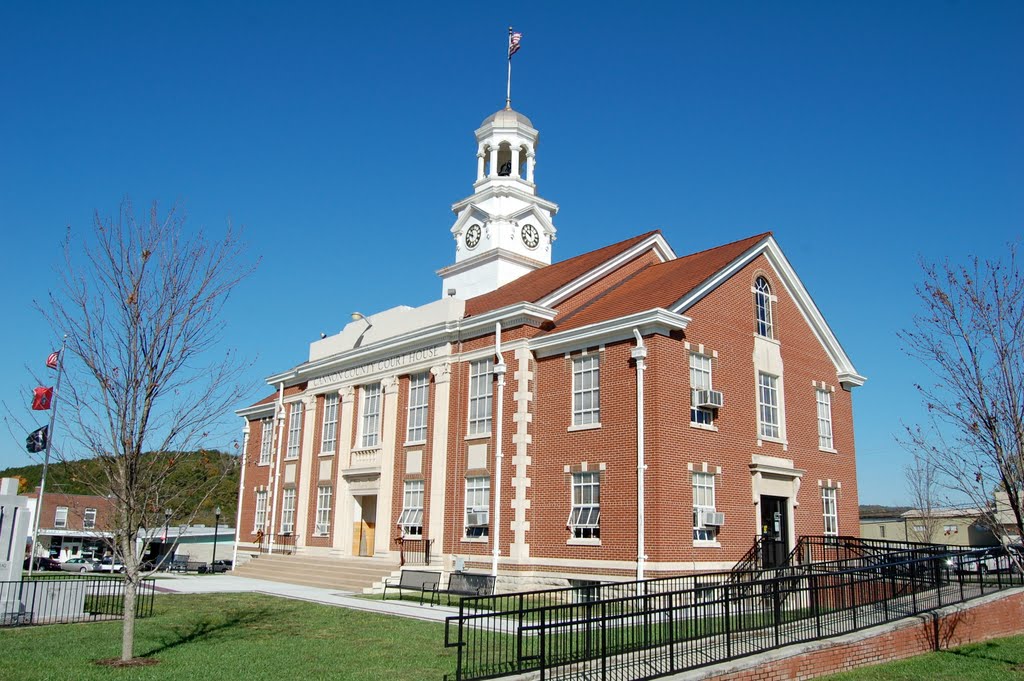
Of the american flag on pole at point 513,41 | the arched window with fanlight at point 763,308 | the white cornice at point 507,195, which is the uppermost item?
the american flag on pole at point 513,41

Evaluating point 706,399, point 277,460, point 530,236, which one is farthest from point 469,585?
point 530,236

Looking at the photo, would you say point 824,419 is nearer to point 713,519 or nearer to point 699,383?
point 699,383

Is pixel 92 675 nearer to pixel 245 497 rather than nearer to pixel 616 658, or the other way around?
pixel 616 658

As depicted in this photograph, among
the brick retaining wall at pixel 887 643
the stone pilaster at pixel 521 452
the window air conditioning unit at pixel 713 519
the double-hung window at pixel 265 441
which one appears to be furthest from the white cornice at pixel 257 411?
the brick retaining wall at pixel 887 643

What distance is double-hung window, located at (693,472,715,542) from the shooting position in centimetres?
2205

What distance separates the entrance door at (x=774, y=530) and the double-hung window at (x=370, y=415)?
1313cm

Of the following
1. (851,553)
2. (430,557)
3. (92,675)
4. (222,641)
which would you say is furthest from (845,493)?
(92,675)

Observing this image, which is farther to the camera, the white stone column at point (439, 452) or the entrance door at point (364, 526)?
the entrance door at point (364, 526)

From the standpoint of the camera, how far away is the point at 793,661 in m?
13.1

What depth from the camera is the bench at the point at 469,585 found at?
67.1 feet

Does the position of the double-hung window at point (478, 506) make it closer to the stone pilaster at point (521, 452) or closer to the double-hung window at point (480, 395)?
the stone pilaster at point (521, 452)

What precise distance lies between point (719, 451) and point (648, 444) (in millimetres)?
2721

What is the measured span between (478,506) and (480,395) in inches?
130

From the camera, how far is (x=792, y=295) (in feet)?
91.2
